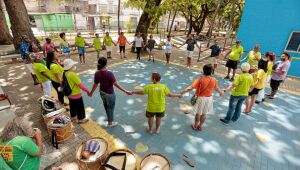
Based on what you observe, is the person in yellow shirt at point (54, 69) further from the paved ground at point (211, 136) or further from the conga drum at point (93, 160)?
the conga drum at point (93, 160)

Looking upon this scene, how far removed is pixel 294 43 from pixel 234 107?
26.2ft

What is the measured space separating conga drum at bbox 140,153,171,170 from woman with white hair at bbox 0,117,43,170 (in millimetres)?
1670

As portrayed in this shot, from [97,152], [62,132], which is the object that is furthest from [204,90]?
[62,132]

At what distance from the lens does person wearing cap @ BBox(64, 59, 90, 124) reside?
411 cm

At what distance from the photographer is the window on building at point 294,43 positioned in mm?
9486

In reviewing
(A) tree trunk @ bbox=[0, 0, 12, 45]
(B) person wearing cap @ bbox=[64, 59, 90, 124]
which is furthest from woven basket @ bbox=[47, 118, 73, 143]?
(A) tree trunk @ bbox=[0, 0, 12, 45]

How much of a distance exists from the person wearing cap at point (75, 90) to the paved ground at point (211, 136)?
1.34 feet

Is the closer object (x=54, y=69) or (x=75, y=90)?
(x=75, y=90)

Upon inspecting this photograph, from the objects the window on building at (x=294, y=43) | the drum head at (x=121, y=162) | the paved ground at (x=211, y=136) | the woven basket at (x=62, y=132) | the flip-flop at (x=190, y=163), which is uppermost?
the window on building at (x=294, y=43)

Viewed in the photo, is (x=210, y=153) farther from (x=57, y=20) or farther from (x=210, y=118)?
(x=57, y=20)

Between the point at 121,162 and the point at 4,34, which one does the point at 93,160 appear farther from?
the point at 4,34

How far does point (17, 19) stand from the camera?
427 inches

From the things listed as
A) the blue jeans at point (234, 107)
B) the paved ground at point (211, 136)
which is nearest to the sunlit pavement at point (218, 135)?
the paved ground at point (211, 136)

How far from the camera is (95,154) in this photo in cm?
319
